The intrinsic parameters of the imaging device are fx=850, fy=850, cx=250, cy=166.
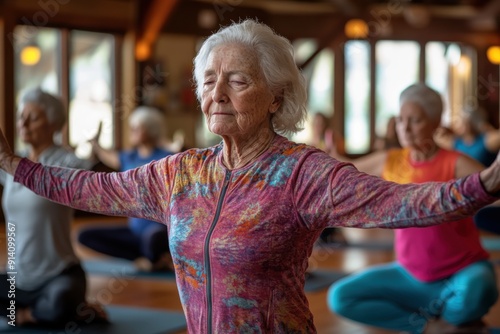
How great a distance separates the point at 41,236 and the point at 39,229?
0.03 meters

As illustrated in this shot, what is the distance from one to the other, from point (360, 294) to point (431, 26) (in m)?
10.9

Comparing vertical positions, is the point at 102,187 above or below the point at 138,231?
above

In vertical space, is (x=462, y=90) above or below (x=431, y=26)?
below

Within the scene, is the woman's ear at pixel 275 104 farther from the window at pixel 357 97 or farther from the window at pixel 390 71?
the window at pixel 390 71

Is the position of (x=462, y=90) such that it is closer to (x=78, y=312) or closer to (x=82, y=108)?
(x=82, y=108)

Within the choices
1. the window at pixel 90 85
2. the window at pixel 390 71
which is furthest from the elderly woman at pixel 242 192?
the window at pixel 390 71

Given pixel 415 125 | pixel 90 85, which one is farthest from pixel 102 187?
pixel 90 85

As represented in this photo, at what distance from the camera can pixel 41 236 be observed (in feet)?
12.0

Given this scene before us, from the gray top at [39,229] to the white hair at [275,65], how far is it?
1.91m

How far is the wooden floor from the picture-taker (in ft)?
13.6

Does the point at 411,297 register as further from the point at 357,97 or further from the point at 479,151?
the point at 357,97

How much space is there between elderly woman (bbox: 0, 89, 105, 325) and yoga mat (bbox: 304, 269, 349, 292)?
5.63 feet

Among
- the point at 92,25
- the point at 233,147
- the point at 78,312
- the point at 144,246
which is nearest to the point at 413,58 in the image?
the point at 92,25

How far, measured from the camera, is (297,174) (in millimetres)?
1726
